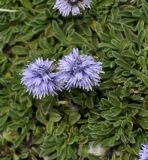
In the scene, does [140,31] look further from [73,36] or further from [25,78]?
[25,78]

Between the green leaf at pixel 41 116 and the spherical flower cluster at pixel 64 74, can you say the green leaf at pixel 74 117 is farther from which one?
the spherical flower cluster at pixel 64 74

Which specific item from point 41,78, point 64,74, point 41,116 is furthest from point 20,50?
point 64,74

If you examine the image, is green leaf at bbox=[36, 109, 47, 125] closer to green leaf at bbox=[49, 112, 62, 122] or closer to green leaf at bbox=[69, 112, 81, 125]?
green leaf at bbox=[49, 112, 62, 122]

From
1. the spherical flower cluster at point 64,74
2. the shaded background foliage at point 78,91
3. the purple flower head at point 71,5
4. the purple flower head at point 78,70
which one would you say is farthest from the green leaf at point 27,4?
the purple flower head at point 78,70

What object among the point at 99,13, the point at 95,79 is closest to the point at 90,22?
the point at 99,13

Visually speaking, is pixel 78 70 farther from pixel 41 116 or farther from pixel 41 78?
pixel 41 116

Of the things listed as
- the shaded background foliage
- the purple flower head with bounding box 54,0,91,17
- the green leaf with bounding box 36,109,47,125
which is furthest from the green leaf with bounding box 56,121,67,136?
the purple flower head with bounding box 54,0,91,17

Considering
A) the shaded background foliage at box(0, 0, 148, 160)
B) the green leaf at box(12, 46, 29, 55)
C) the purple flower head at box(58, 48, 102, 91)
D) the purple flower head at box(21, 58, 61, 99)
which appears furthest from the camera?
the green leaf at box(12, 46, 29, 55)
